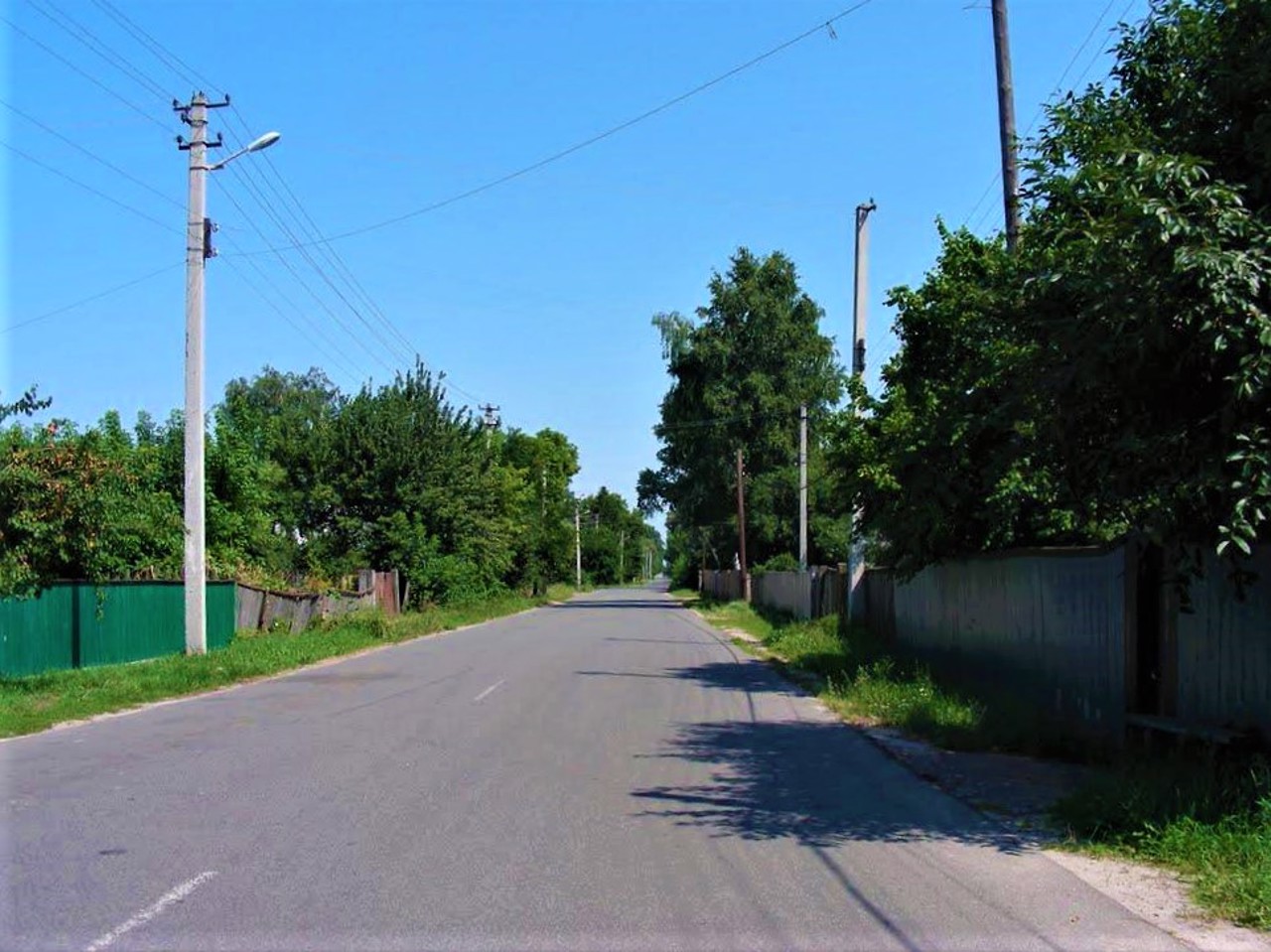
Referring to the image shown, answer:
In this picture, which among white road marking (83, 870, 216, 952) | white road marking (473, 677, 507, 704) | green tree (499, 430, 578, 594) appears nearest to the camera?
Answer: white road marking (83, 870, 216, 952)

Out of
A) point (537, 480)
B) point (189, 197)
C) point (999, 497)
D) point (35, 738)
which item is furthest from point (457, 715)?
point (537, 480)

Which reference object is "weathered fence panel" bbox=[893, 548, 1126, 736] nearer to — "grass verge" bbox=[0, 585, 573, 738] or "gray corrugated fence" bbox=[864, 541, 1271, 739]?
"gray corrugated fence" bbox=[864, 541, 1271, 739]

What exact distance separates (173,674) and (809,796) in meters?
12.4

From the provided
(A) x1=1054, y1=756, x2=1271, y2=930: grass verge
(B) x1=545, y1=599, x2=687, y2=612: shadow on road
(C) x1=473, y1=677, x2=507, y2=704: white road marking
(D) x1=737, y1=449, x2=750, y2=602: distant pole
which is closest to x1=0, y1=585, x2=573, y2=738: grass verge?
(C) x1=473, y1=677, x2=507, y2=704: white road marking

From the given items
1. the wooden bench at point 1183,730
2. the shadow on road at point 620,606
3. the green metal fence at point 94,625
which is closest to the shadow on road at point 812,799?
the wooden bench at point 1183,730

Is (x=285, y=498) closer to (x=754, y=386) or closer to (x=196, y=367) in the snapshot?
(x=196, y=367)

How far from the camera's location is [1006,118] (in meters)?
14.8

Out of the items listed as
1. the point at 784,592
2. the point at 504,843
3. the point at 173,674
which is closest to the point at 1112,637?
the point at 504,843

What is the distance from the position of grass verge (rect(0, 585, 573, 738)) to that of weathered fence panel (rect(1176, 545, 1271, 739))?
11.9 m

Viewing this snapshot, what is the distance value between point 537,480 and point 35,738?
6557 cm

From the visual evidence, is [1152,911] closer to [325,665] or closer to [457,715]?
[457,715]

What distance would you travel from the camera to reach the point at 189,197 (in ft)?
70.4

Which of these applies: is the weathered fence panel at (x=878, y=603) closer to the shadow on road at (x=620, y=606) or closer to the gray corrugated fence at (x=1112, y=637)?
the gray corrugated fence at (x=1112, y=637)

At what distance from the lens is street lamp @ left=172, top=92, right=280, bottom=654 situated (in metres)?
20.7
